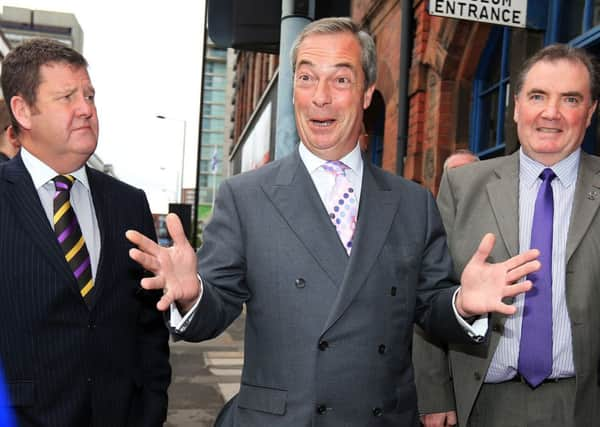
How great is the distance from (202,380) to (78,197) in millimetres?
5522

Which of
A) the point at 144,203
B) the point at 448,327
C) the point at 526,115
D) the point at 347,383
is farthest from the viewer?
the point at 144,203

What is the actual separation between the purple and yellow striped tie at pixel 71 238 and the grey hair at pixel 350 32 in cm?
104

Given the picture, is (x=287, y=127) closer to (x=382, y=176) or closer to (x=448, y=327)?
(x=382, y=176)

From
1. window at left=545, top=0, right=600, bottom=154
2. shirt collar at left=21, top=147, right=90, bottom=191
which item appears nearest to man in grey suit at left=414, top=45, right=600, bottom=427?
shirt collar at left=21, top=147, right=90, bottom=191

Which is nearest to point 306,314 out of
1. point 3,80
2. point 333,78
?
point 333,78

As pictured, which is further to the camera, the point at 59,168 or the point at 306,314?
the point at 59,168

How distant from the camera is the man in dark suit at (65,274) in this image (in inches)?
86.0

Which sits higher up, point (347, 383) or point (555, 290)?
point (555, 290)

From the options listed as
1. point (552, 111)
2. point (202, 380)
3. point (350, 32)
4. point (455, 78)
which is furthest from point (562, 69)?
point (202, 380)

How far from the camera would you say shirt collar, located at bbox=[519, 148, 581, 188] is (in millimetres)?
2539

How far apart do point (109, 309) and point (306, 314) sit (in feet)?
2.81

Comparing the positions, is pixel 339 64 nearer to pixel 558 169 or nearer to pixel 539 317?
pixel 558 169

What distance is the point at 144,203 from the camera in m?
2.78

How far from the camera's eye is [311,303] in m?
2.01
